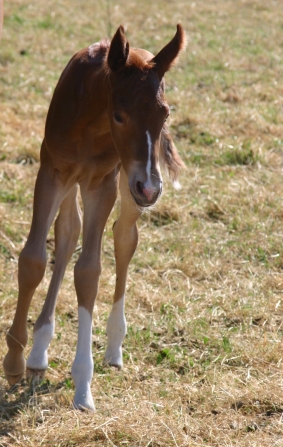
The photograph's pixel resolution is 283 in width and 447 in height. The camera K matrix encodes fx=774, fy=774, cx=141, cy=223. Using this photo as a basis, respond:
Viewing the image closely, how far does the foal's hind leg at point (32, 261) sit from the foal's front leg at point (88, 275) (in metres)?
0.18

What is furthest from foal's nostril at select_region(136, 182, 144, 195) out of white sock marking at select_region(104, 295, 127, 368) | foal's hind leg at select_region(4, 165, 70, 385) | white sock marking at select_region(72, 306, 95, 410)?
white sock marking at select_region(104, 295, 127, 368)

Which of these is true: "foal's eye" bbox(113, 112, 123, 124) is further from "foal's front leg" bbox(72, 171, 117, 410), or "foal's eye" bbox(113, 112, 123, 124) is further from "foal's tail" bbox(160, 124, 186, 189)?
"foal's tail" bbox(160, 124, 186, 189)

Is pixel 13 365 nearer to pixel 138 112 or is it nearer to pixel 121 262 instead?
pixel 121 262

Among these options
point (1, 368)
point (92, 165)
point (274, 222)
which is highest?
point (92, 165)

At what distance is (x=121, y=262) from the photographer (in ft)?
14.9

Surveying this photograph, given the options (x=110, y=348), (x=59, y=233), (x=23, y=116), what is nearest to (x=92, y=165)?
(x=59, y=233)

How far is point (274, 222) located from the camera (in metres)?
5.97

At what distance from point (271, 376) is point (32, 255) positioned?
4.48 feet

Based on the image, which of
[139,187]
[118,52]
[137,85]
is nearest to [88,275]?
[139,187]

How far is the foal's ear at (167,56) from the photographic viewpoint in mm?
3668

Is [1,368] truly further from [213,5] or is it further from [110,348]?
[213,5]

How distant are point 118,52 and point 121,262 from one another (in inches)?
54.5

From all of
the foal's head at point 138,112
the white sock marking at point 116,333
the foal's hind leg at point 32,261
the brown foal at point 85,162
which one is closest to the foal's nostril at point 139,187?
the foal's head at point 138,112

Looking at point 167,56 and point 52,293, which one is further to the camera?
point 52,293
